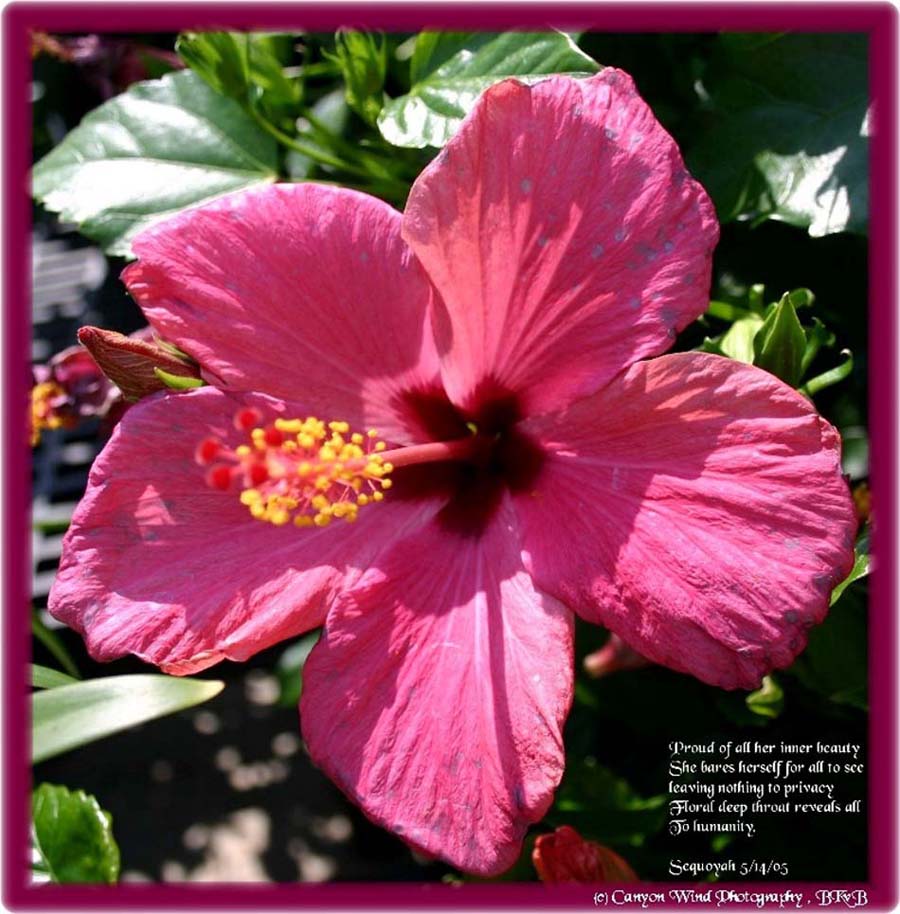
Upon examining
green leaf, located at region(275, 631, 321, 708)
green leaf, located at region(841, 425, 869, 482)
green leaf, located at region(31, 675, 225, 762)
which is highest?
green leaf, located at region(841, 425, 869, 482)

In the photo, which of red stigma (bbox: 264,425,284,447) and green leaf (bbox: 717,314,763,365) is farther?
green leaf (bbox: 717,314,763,365)

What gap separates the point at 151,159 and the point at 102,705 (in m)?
0.64

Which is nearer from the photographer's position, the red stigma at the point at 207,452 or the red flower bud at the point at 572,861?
the red stigma at the point at 207,452

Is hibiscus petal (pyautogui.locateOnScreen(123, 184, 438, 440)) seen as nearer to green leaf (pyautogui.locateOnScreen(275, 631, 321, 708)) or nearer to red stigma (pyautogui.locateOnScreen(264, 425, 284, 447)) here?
red stigma (pyautogui.locateOnScreen(264, 425, 284, 447))

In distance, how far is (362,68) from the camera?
106cm

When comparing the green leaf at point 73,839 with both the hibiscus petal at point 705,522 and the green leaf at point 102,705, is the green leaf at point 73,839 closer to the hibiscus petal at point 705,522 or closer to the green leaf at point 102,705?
the green leaf at point 102,705

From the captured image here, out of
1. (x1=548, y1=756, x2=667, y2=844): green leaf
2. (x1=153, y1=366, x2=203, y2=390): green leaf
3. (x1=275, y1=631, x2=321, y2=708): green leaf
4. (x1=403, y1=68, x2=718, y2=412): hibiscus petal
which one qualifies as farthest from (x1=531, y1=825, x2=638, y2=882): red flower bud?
(x1=275, y1=631, x2=321, y2=708): green leaf

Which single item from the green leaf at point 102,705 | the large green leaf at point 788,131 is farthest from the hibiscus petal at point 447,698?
the large green leaf at point 788,131

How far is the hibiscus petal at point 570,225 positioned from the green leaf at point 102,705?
393 millimetres

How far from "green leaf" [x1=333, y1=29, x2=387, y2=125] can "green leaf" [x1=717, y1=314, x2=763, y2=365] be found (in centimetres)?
42

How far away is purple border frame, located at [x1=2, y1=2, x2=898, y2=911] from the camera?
95cm

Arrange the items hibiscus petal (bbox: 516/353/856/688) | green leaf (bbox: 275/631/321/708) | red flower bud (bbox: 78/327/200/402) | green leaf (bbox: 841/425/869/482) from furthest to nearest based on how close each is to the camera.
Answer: green leaf (bbox: 275/631/321/708) → green leaf (bbox: 841/425/869/482) → red flower bud (bbox: 78/327/200/402) → hibiscus petal (bbox: 516/353/856/688)

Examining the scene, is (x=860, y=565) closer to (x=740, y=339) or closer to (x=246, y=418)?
(x=740, y=339)

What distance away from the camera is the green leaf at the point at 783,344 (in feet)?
2.88
